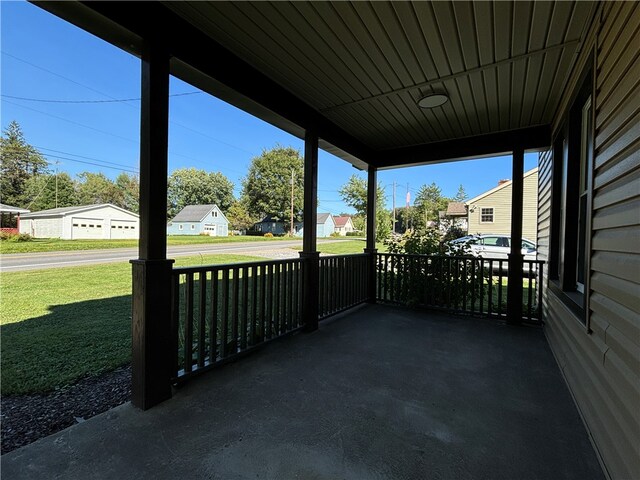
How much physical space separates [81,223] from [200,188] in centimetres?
1412

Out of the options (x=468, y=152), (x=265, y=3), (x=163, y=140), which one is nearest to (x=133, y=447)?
(x=163, y=140)

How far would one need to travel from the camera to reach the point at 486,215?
15109 millimetres

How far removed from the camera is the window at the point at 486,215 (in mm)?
14953

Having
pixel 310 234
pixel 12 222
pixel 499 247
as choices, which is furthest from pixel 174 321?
pixel 12 222

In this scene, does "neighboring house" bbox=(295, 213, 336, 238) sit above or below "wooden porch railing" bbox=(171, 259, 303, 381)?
above

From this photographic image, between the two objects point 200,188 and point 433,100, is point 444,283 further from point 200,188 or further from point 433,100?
point 200,188

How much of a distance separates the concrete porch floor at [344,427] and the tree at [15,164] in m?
17.4

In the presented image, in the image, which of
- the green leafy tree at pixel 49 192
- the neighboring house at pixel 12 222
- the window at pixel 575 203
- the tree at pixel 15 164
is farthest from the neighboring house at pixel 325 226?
the window at pixel 575 203

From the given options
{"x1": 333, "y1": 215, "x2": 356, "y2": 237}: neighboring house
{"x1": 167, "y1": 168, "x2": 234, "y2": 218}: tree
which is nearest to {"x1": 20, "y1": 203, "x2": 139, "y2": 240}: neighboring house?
{"x1": 167, "y1": 168, "x2": 234, "y2": 218}: tree

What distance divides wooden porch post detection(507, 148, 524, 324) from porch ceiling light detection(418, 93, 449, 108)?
1529mm

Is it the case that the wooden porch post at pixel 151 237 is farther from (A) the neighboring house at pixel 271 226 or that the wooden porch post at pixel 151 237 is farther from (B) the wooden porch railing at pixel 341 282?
(A) the neighboring house at pixel 271 226

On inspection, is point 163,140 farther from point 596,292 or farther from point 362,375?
point 596,292

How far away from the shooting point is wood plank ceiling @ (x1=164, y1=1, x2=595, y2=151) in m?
1.79

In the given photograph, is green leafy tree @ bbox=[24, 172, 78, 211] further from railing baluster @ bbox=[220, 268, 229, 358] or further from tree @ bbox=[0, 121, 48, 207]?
railing baluster @ bbox=[220, 268, 229, 358]
